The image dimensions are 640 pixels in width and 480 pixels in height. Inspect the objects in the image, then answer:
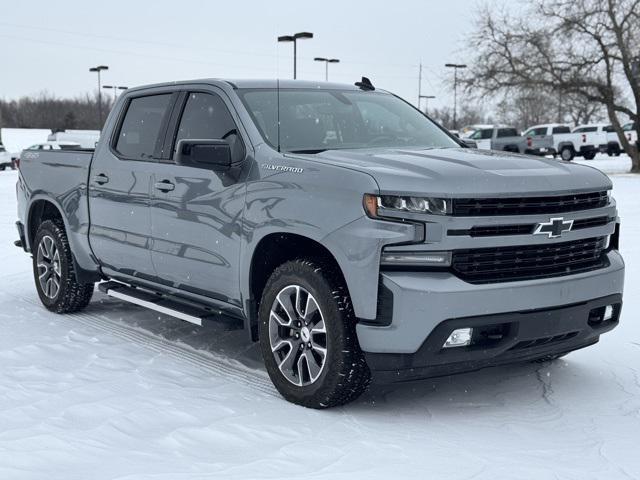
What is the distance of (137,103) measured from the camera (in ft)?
21.3

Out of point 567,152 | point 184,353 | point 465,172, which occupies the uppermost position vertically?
point 465,172

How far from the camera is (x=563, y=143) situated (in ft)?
133

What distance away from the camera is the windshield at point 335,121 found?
5.25m

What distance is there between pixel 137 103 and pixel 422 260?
3.17 meters

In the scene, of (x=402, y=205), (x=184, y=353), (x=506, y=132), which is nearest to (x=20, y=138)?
(x=506, y=132)

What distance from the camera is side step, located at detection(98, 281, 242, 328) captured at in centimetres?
539

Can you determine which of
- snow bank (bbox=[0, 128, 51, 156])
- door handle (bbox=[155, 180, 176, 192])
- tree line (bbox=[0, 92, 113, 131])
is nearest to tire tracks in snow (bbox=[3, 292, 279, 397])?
door handle (bbox=[155, 180, 176, 192])

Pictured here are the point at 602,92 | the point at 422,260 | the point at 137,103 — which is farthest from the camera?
the point at 602,92

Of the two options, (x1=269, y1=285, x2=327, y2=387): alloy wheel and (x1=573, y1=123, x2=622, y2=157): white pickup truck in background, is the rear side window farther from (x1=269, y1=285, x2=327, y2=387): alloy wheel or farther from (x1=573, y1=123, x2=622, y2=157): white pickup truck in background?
(x1=269, y1=285, x2=327, y2=387): alloy wheel

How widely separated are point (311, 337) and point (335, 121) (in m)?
1.58

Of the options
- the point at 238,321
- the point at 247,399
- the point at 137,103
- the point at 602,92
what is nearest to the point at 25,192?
the point at 137,103

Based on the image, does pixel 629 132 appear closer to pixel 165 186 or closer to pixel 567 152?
pixel 567 152

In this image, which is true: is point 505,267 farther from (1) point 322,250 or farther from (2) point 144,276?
(2) point 144,276

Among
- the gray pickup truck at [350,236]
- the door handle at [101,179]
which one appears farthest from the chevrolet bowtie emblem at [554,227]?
the door handle at [101,179]
